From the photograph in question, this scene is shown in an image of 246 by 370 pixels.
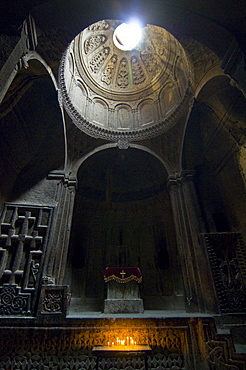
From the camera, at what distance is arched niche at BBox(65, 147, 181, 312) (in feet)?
25.3

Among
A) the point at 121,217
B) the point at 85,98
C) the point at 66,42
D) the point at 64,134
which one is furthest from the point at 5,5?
the point at 121,217

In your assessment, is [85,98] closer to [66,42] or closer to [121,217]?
[66,42]

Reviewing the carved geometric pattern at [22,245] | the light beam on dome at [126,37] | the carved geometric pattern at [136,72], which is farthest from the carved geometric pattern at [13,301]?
the light beam on dome at [126,37]

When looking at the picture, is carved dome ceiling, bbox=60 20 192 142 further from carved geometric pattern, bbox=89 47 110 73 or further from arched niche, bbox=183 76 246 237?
arched niche, bbox=183 76 246 237

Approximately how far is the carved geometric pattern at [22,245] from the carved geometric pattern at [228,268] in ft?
14.4

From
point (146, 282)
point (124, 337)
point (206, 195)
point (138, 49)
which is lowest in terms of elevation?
point (124, 337)

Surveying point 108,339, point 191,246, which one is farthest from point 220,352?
point 191,246

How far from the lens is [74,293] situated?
7.55m

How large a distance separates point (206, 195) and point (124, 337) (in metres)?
4.52

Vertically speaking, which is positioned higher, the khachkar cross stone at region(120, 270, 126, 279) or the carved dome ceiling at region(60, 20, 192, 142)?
the carved dome ceiling at region(60, 20, 192, 142)

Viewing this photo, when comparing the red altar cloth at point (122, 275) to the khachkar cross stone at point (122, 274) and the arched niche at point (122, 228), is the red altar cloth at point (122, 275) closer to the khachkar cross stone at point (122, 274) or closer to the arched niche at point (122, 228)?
the khachkar cross stone at point (122, 274)

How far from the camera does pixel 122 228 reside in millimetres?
9227

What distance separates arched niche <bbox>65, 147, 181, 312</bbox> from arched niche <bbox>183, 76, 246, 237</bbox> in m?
1.46

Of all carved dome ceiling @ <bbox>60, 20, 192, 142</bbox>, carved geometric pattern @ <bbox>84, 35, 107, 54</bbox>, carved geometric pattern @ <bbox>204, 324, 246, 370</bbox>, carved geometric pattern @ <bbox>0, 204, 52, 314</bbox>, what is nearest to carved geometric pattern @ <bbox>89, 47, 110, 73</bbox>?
carved dome ceiling @ <bbox>60, 20, 192, 142</bbox>
